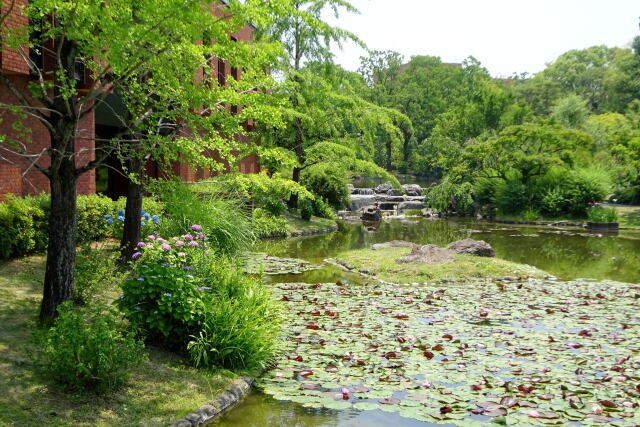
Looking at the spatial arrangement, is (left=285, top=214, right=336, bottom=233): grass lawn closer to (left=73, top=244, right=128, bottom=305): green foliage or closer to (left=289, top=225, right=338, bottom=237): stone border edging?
(left=289, top=225, right=338, bottom=237): stone border edging

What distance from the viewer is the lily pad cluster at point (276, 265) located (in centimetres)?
1309

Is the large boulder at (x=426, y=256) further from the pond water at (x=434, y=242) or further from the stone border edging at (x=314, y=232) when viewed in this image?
the stone border edging at (x=314, y=232)

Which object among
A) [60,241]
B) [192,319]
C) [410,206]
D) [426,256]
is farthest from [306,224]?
[60,241]

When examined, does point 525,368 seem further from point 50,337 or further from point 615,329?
point 50,337

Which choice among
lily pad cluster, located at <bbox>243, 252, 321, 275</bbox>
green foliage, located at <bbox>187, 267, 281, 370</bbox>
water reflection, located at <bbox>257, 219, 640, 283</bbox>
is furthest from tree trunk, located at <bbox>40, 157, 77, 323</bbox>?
water reflection, located at <bbox>257, 219, 640, 283</bbox>

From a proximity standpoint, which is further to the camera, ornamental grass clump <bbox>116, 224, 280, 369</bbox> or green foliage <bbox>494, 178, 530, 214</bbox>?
green foliage <bbox>494, 178, 530, 214</bbox>

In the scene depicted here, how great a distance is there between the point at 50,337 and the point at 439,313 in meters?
6.10

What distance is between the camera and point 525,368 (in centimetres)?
661

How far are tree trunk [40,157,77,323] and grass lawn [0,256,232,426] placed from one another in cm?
38

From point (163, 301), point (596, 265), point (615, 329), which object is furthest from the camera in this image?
point (596, 265)

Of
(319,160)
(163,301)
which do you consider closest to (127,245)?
(163,301)

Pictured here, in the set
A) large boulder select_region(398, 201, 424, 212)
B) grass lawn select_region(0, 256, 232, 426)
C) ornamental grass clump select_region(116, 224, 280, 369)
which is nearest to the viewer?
grass lawn select_region(0, 256, 232, 426)

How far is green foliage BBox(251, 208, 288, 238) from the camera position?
20.5m

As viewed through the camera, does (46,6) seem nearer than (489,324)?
Yes
